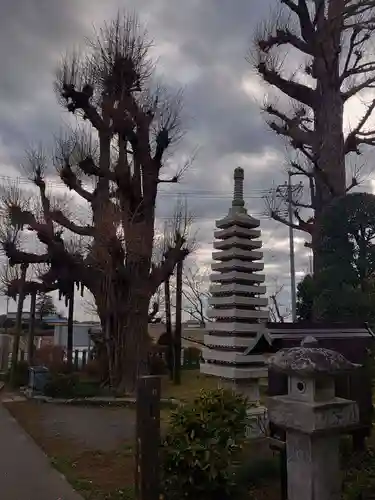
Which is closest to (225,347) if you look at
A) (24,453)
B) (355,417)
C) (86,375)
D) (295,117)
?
(24,453)

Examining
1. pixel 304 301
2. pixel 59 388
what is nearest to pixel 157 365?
pixel 59 388

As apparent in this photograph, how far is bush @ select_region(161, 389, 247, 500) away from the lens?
4223 millimetres

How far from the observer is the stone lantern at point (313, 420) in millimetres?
3699

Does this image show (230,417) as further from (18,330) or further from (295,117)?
(18,330)

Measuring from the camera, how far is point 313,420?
3641mm

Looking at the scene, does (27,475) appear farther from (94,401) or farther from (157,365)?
(157,365)

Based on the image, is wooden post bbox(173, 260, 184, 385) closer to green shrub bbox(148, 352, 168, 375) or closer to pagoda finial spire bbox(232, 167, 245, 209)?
green shrub bbox(148, 352, 168, 375)

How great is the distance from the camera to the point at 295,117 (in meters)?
11.5

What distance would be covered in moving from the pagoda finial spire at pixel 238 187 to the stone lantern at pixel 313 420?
474 centimetres

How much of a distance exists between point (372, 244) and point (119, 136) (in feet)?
25.3

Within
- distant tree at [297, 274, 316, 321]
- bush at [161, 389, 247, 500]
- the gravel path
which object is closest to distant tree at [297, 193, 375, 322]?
distant tree at [297, 274, 316, 321]

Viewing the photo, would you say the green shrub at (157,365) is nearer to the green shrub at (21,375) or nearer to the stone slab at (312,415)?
the green shrub at (21,375)

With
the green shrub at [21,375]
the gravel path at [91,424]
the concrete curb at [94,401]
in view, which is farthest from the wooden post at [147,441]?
the green shrub at [21,375]

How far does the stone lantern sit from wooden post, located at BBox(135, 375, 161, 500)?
111 centimetres
